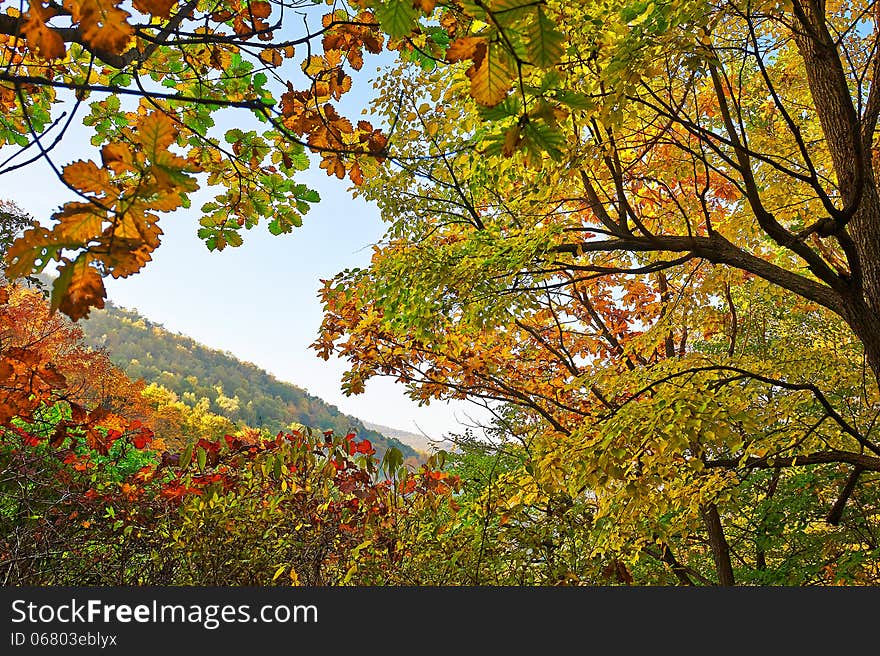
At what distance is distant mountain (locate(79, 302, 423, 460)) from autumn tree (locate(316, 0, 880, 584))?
94.3ft

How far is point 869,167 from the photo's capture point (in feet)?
11.4

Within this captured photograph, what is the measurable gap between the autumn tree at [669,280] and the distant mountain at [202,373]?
28737 millimetres

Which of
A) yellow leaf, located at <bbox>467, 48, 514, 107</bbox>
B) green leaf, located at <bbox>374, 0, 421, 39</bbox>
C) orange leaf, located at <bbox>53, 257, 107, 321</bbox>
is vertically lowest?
orange leaf, located at <bbox>53, 257, 107, 321</bbox>

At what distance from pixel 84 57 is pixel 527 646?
10.3 ft

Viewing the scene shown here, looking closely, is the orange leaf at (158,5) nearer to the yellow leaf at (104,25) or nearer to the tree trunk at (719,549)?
the yellow leaf at (104,25)

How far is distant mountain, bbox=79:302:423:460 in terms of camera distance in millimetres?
37094

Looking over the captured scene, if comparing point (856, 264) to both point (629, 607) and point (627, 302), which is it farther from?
point (627, 302)

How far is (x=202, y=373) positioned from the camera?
145ft

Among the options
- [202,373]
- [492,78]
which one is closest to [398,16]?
[492,78]

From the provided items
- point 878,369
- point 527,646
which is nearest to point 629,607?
point 527,646

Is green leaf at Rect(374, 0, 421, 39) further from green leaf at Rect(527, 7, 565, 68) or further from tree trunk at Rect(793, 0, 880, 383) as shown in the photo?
tree trunk at Rect(793, 0, 880, 383)

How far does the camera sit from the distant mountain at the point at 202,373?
37094 millimetres

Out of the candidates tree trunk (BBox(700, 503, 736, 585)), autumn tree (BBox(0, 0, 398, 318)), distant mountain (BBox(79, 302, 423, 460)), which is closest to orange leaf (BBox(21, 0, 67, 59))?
autumn tree (BBox(0, 0, 398, 318))

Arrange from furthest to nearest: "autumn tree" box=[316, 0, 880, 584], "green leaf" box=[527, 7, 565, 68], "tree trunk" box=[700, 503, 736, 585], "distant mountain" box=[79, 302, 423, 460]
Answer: "distant mountain" box=[79, 302, 423, 460] < "tree trunk" box=[700, 503, 736, 585] < "autumn tree" box=[316, 0, 880, 584] < "green leaf" box=[527, 7, 565, 68]
